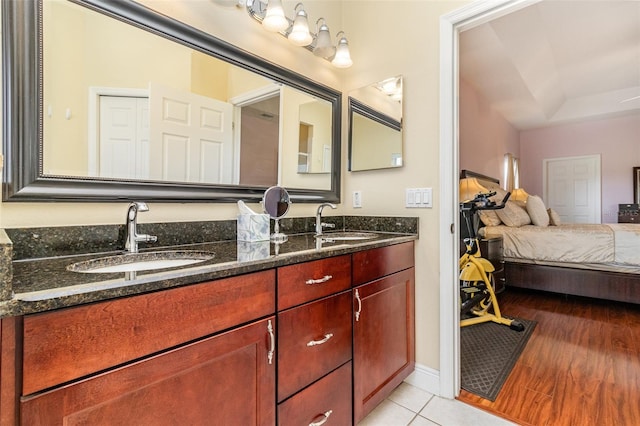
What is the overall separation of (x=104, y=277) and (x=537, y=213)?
14.9 ft

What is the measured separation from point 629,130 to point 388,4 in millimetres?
6230

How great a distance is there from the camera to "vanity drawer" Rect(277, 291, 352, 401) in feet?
3.27

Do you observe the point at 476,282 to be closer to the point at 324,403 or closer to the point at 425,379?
the point at 425,379

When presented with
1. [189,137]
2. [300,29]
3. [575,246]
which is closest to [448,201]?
[300,29]

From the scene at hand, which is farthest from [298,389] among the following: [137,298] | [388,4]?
[388,4]

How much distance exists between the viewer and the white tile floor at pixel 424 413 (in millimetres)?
1438

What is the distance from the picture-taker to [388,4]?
1.89m

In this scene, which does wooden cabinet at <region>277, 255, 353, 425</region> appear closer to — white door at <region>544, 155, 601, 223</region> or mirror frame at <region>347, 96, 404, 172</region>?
mirror frame at <region>347, 96, 404, 172</region>

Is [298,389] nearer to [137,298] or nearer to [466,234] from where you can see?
[137,298]

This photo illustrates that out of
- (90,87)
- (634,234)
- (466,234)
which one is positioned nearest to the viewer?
(90,87)

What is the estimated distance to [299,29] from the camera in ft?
5.38

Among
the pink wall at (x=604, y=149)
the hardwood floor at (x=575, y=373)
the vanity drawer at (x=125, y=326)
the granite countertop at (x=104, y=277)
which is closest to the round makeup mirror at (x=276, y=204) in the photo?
the granite countertop at (x=104, y=277)

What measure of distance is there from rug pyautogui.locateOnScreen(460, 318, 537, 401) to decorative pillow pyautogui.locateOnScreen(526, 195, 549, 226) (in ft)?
5.61

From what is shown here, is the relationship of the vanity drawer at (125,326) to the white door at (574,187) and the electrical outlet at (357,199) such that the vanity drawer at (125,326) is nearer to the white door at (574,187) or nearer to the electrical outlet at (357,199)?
the electrical outlet at (357,199)
